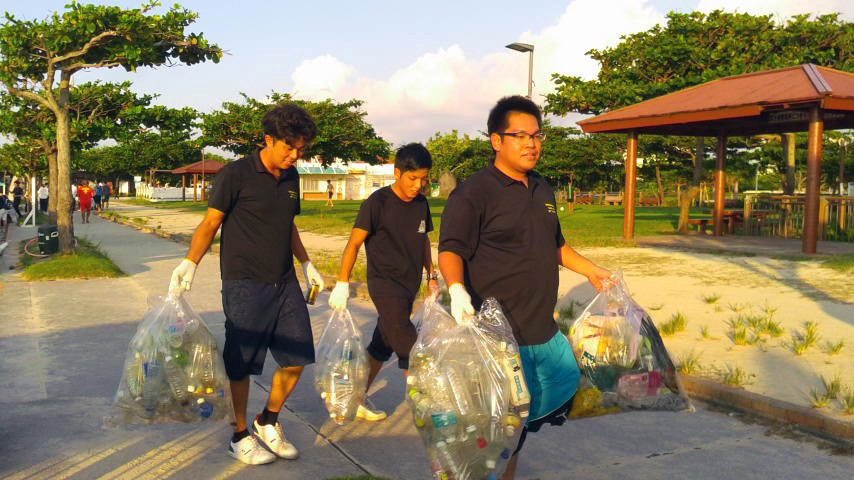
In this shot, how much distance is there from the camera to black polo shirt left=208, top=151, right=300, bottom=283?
4262 mm

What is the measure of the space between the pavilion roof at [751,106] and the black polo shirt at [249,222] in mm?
12690

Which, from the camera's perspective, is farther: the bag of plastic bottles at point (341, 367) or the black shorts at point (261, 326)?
the bag of plastic bottles at point (341, 367)

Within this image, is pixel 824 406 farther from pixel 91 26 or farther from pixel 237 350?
pixel 91 26

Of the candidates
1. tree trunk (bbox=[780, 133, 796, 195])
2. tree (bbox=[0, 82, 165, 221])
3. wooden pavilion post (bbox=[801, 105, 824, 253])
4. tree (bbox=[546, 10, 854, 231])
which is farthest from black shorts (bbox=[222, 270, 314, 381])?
tree trunk (bbox=[780, 133, 796, 195])

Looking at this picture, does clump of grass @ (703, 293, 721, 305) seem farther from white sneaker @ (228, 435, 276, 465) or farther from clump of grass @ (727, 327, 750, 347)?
white sneaker @ (228, 435, 276, 465)

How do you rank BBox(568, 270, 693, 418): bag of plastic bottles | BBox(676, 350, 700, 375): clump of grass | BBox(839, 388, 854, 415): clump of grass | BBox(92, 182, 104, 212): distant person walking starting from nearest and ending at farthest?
BBox(568, 270, 693, 418): bag of plastic bottles, BBox(839, 388, 854, 415): clump of grass, BBox(676, 350, 700, 375): clump of grass, BBox(92, 182, 104, 212): distant person walking

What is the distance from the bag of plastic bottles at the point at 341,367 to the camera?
495 centimetres

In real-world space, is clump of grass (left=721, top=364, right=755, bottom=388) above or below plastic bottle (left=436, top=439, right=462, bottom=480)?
below

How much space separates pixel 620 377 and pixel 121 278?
10896 millimetres

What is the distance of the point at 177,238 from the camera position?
21.6 m

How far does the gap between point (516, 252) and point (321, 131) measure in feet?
98.2

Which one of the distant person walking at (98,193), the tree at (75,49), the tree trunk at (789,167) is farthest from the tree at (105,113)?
the distant person walking at (98,193)

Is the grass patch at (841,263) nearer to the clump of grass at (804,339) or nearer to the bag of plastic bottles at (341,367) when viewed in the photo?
the clump of grass at (804,339)

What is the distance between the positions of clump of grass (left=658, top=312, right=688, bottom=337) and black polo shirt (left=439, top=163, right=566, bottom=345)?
178 inches
